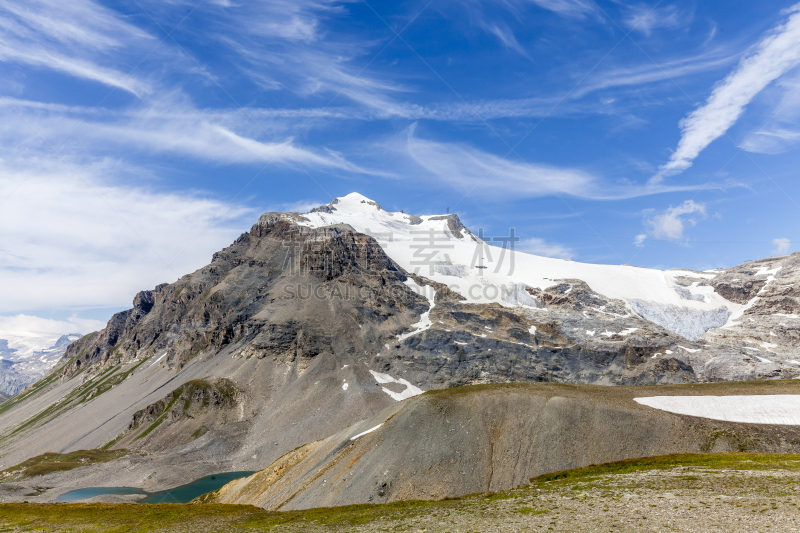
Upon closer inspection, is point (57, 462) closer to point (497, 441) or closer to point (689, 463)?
point (497, 441)

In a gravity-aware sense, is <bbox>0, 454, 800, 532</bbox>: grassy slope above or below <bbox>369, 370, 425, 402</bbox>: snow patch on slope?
above

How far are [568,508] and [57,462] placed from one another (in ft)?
536

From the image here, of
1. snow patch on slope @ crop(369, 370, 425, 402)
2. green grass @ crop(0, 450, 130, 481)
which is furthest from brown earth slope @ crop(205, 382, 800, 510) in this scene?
green grass @ crop(0, 450, 130, 481)

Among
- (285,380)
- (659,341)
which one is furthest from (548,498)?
(659,341)

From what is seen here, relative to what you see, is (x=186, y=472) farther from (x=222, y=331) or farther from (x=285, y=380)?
(x=222, y=331)

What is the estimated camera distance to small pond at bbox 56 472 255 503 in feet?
351

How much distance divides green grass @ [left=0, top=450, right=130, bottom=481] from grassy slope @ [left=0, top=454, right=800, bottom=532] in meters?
97.6

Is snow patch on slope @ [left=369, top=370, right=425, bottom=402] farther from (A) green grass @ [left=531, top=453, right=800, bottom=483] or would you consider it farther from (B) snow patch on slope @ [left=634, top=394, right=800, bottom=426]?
(A) green grass @ [left=531, top=453, right=800, bottom=483]

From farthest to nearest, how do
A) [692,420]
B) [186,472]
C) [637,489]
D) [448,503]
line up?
[186,472] < [692,420] < [448,503] < [637,489]

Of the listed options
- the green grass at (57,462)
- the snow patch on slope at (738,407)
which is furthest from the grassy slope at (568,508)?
the green grass at (57,462)

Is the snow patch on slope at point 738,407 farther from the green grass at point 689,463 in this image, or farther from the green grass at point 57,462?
the green grass at point 57,462

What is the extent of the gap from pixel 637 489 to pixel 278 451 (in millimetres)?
115638

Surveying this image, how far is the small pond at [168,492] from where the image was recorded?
351ft

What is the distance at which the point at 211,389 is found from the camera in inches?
6348
